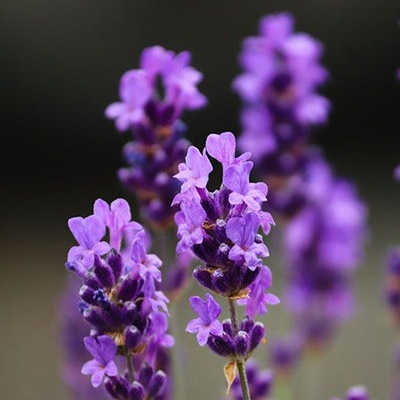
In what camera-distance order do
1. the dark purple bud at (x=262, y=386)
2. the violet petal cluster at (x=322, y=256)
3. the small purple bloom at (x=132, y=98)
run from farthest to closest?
the violet petal cluster at (x=322, y=256) → the small purple bloom at (x=132, y=98) → the dark purple bud at (x=262, y=386)

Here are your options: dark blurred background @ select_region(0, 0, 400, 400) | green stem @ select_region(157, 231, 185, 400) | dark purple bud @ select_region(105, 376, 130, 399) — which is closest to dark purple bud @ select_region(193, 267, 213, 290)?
dark purple bud @ select_region(105, 376, 130, 399)

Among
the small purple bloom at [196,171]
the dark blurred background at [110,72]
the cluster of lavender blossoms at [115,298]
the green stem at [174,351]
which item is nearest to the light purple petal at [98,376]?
the cluster of lavender blossoms at [115,298]

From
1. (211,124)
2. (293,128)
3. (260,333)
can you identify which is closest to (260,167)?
(293,128)

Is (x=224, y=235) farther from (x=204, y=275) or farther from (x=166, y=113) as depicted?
(x=166, y=113)

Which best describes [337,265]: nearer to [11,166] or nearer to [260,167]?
[260,167]

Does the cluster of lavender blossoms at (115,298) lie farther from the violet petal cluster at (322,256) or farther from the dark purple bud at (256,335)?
the violet petal cluster at (322,256)
